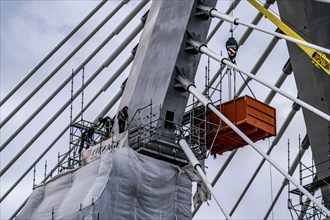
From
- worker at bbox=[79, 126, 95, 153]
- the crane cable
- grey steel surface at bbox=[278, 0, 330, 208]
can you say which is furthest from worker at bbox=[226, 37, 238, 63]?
worker at bbox=[79, 126, 95, 153]

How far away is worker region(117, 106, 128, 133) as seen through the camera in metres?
38.6

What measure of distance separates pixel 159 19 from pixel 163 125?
13.6ft

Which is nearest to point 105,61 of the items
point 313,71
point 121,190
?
point 313,71

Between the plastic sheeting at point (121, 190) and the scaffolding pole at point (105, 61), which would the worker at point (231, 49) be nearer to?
the plastic sheeting at point (121, 190)

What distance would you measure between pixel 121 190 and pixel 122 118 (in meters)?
2.98

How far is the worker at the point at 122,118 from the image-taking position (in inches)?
1521

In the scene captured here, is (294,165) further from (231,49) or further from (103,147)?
(103,147)

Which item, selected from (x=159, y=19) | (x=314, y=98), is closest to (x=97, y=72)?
(x=159, y=19)

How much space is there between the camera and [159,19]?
40.1m

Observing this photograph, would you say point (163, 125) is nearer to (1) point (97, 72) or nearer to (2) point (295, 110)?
(1) point (97, 72)

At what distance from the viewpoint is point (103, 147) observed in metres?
38.8

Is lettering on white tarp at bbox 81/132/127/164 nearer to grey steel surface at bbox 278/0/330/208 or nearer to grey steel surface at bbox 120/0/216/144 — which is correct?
grey steel surface at bbox 120/0/216/144

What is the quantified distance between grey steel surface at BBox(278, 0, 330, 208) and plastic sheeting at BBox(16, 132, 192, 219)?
7.65 m

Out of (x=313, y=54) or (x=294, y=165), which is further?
(x=294, y=165)
